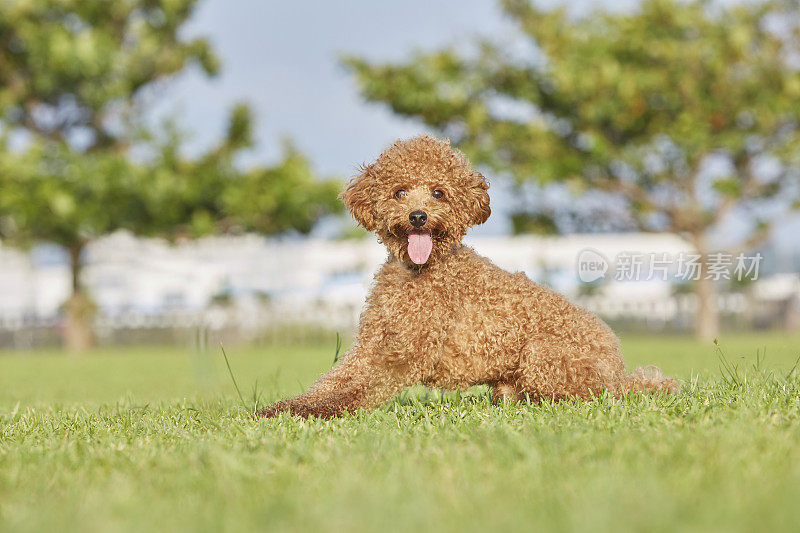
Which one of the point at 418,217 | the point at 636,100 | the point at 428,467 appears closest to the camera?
the point at 428,467

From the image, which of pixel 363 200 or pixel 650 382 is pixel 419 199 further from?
pixel 650 382

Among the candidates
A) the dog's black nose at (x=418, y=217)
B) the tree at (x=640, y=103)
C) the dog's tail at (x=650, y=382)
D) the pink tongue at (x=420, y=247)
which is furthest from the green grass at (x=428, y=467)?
the tree at (x=640, y=103)

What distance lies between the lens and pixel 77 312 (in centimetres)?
2005

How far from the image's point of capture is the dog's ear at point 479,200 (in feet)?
12.7

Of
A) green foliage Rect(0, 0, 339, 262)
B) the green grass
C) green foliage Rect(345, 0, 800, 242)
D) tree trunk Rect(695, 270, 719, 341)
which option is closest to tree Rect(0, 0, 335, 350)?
green foliage Rect(0, 0, 339, 262)

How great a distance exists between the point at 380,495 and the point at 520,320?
194 centimetres

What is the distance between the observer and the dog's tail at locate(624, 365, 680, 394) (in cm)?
427

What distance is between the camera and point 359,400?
3895 millimetres

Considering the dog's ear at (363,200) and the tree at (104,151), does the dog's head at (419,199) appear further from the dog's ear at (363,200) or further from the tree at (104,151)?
the tree at (104,151)

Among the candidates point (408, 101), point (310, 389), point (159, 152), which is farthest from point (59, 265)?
point (310, 389)

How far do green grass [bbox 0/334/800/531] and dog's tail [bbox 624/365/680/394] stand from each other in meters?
0.15

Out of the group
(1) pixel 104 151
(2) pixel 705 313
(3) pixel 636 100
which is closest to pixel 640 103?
(3) pixel 636 100

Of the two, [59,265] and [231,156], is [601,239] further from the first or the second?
[59,265]

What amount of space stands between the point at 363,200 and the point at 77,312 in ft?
59.9
